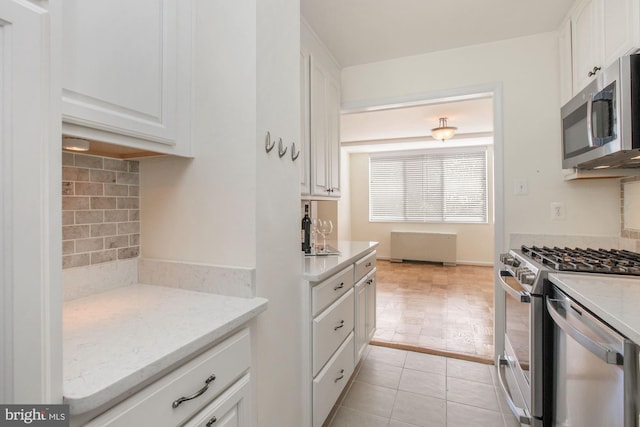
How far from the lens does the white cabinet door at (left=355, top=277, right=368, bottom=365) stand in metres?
2.11

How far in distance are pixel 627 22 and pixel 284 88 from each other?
1483 mm

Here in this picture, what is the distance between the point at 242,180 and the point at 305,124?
1051 mm

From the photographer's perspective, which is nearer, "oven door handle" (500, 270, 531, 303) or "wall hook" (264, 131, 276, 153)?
"wall hook" (264, 131, 276, 153)

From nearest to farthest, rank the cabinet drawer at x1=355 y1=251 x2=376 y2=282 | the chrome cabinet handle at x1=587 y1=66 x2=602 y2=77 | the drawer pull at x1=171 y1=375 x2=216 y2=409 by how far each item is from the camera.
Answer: the drawer pull at x1=171 y1=375 x2=216 y2=409 < the chrome cabinet handle at x1=587 y1=66 x2=602 y2=77 < the cabinet drawer at x1=355 y1=251 x2=376 y2=282

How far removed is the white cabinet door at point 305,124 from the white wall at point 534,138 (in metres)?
1.14

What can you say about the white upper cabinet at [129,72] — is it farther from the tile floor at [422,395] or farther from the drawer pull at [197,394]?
the tile floor at [422,395]

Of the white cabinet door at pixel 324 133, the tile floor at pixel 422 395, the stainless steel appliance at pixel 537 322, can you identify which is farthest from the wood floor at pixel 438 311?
the white cabinet door at pixel 324 133

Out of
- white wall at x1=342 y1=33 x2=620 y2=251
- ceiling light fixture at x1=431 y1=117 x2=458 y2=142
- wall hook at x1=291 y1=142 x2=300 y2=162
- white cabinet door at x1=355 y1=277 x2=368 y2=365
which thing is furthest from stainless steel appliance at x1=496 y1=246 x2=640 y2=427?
ceiling light fixture at x1=431 y1=117 x2=458 y2=142

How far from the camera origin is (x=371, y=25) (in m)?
2.11

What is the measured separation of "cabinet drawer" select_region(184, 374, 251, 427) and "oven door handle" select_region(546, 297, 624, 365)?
3.51 feet

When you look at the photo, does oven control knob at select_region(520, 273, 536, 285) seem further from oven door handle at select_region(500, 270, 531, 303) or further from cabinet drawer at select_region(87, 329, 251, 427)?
cabinet drawer at select_region(87, 329, 251, 427)

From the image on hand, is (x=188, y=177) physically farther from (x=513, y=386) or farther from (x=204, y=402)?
(x=513, y=386)

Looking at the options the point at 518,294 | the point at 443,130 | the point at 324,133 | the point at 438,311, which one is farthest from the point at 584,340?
the point at 443,130

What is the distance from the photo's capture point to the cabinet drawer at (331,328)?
59.5 inches
